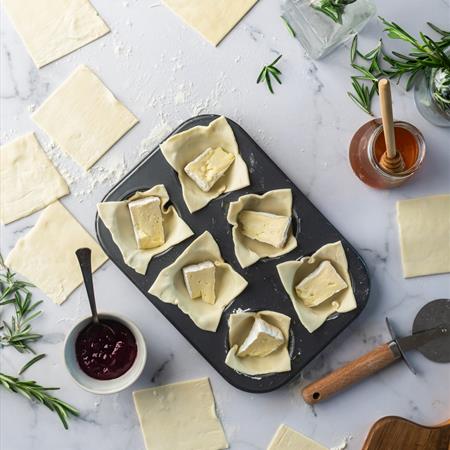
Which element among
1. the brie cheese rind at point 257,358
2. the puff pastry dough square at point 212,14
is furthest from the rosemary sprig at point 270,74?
the brie cheese rind at point 257,358

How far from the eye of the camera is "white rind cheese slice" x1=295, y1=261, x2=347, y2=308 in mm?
1877

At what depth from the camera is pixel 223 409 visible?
6.47ft

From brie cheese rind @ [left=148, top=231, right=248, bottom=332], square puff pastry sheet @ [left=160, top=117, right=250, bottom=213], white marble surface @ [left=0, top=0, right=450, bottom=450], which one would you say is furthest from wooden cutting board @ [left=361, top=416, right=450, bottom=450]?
square puff pastry sheet @ [left=160, top=117, right=250, bottom=213]

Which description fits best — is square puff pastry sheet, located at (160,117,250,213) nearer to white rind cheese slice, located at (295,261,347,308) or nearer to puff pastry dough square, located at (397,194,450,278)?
white rind cheese slice, located at (295,261,347,308)

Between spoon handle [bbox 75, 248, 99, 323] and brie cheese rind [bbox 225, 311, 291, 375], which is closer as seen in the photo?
spoon handle [bbox 75, 248, 99, 323]

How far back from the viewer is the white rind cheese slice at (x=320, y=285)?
73.9 inches

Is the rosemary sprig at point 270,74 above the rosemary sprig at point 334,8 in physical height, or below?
below

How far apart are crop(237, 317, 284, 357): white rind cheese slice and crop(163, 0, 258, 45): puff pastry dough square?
2.66ft

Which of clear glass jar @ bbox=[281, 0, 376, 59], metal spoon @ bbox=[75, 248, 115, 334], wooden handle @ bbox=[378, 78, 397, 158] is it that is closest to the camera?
wooden handle @ bbox=[378, 78, 397, 158]

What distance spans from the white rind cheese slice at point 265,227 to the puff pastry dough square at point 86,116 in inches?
16.7

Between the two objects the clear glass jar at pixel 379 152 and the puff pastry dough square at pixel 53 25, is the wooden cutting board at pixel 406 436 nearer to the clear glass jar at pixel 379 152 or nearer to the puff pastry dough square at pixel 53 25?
the clear glass jar at pixel 379 152

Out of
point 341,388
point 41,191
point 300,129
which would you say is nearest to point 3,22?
point 41,191

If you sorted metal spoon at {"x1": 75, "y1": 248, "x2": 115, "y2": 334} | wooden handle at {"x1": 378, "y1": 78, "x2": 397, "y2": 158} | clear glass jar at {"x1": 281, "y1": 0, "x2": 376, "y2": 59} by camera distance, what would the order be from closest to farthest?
wooden handle at {"x1": 378, "y1": 78, "x2": 397, "y2": 158}, metal spoon at {"x1": 75, "y1": 248, "x2": 115, "y2": 334}, clear glass jar at {"x1": 281, "y1": 0, "x2": 376, "y2": 59}

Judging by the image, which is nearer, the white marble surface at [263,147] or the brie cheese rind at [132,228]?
the brie cheese rind at [132,228]
